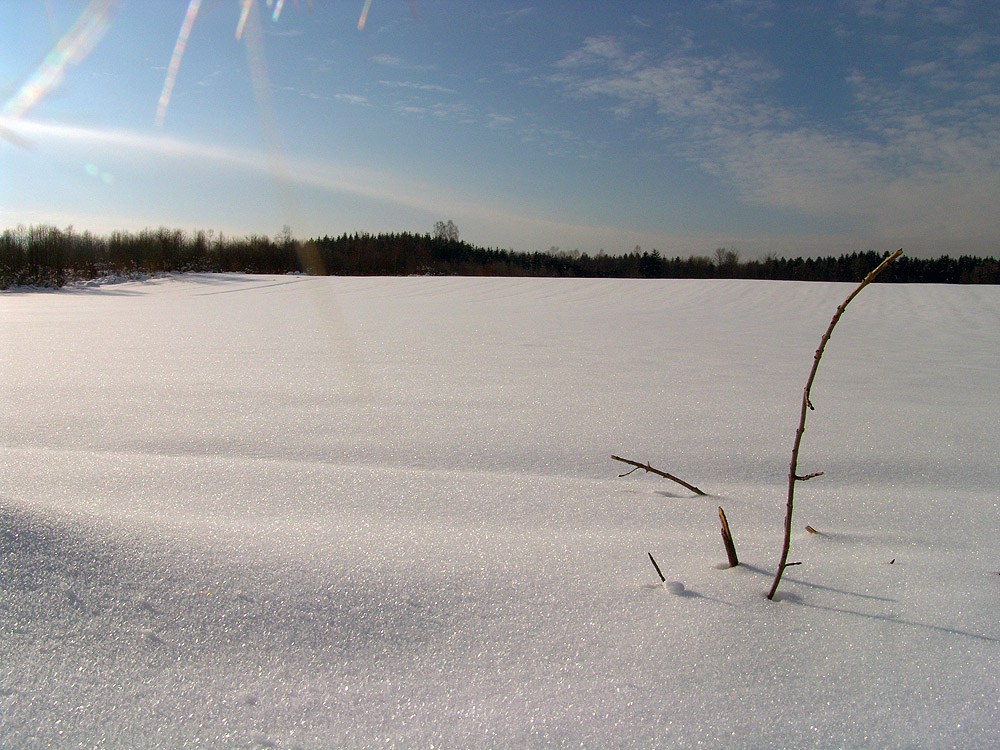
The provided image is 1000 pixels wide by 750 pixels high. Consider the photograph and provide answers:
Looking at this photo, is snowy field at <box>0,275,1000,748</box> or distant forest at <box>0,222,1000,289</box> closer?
snowy field at <box>0,275,1000,748</box>

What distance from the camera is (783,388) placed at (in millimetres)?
2525

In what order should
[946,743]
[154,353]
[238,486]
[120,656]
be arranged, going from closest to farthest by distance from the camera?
1. [946,743]
2. [120,656]
3. [238,486]
4. [154,353]

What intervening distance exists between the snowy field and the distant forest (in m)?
9.02

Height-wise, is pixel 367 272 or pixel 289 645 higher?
pixel 367 272

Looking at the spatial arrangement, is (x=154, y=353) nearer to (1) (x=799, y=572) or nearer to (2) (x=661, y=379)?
(2) (x=661, y=379)

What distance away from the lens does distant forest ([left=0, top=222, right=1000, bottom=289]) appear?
13227 millimetres

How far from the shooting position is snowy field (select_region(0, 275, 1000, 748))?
0.68m

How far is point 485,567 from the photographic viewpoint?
0.97 metres

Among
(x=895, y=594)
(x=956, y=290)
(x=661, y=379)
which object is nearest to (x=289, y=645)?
(x=895, y=594)

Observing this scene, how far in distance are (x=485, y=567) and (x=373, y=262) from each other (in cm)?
3221

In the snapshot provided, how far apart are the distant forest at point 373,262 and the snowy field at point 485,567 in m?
9.02

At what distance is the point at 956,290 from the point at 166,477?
13197 mm

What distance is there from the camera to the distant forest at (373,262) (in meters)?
13.2

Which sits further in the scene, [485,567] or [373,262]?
[373,262]
